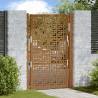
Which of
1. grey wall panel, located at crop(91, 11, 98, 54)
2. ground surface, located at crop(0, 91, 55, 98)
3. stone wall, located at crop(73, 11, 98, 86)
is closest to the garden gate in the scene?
stone wall, located at crop(73, 11, 98, 86)

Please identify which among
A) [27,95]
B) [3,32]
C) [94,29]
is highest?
[94,29]

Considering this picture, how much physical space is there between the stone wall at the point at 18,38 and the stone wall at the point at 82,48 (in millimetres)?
1751

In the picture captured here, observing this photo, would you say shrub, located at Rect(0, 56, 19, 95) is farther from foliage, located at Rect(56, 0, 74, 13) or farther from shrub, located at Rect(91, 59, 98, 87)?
foliage, located at Rect(56, 0, 74, 13)

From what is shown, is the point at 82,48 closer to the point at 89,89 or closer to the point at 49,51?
the point at 49,51

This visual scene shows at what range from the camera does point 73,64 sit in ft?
47.3

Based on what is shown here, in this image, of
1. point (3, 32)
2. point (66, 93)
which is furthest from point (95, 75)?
point (3, 32)

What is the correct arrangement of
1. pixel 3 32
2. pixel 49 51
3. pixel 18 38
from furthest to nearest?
pixel 49 51 < pixel 18 38 < pixel 3 32

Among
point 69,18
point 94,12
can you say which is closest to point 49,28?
point 69,18

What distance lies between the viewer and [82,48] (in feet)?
47.3

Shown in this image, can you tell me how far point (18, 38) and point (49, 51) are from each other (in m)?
1.17

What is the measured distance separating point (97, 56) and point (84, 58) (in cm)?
44

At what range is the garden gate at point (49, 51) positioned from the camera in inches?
555

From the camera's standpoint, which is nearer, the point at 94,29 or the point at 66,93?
the point at 66,93

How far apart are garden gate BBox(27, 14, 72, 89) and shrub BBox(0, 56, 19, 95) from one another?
4.35 ft
